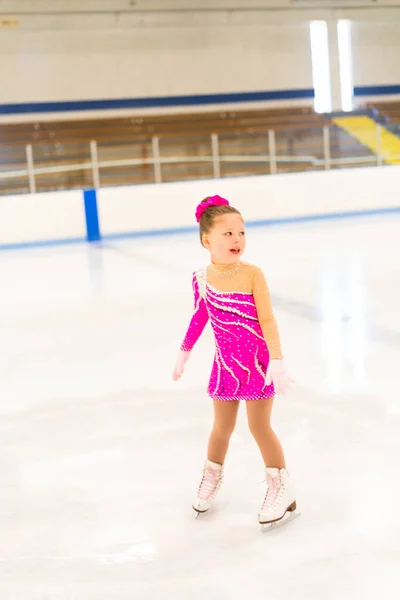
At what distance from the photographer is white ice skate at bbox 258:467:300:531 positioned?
5.87ft

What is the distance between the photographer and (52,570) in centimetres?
164

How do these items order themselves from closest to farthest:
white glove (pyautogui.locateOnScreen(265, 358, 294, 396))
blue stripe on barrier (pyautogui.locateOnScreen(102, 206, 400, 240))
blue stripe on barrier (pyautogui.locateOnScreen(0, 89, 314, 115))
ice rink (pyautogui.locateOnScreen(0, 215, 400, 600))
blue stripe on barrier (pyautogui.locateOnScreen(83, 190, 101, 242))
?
ice rink (pyautogui.locateOnScreen(0, 215, 400, 600))
white glove (pyautogui.locateOnScreen(265, 358, 294, 396))
blue stripe on barrier (pyautogui.locateOnScreen(83, 190, 101, 242))
blue stripe on barrier (pyautogui.locateOnScreen(102, 206, 400, 240))
blue stripe on barrier (pyautogui.locateOnScreen(0, 89, 314, 115))

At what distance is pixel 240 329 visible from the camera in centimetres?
179

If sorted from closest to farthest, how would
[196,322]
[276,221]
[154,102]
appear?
[196,322] < [276,221] < [154,102]

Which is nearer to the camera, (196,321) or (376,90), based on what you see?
(196,321)

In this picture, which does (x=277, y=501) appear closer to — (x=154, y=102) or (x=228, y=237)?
(x=228, y=237)

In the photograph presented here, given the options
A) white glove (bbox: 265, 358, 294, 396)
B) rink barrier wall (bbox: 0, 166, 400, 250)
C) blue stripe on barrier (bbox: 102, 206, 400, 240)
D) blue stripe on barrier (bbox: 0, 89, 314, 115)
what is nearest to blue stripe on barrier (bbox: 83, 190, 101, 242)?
rink barrier wall (bbox: 0, 166, 400, 250)

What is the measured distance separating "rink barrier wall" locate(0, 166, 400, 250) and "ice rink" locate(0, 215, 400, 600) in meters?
4.31

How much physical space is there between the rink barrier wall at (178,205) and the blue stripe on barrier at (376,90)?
5.54 metres

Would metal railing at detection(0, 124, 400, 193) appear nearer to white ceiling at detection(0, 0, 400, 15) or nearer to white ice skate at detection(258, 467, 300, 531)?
white ceiling at detection(0, 0, 400, 15)

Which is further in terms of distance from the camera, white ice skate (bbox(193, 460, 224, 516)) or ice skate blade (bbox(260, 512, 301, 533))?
white ice skate (bbox(193, 460, 224, 516))

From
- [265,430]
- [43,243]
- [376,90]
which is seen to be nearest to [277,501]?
[265,430]

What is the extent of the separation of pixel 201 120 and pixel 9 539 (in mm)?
12886

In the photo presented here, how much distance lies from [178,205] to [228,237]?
25.9ft
